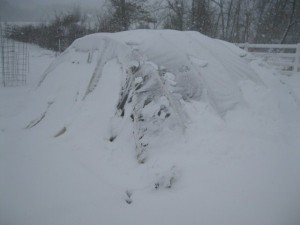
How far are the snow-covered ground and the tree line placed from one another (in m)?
12.4

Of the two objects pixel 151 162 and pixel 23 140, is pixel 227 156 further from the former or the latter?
pixel 23 140

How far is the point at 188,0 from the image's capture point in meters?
17.2

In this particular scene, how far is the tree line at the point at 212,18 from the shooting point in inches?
644

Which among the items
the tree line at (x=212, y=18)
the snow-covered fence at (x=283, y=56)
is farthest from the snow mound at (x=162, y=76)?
the tree line at (x=212, y=18)

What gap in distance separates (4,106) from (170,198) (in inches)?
236

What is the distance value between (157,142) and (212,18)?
15846 millimetres

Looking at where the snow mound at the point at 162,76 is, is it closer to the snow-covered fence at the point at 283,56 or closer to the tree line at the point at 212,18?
the snow-covered fence at the point at 283,56

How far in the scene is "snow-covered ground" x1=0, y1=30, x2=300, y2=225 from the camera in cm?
272

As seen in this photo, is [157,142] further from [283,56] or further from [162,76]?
[283,56]

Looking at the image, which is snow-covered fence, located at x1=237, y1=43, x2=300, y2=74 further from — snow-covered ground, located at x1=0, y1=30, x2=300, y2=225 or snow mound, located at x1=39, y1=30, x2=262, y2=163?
snow mound, located at x1=39, y1=30, x2=262, y2=163

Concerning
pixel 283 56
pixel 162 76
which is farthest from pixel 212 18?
pixel 162 76

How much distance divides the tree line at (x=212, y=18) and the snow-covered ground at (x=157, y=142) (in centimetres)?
1238

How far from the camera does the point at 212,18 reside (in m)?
17.4

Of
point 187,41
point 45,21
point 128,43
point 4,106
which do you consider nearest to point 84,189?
point 128,43
